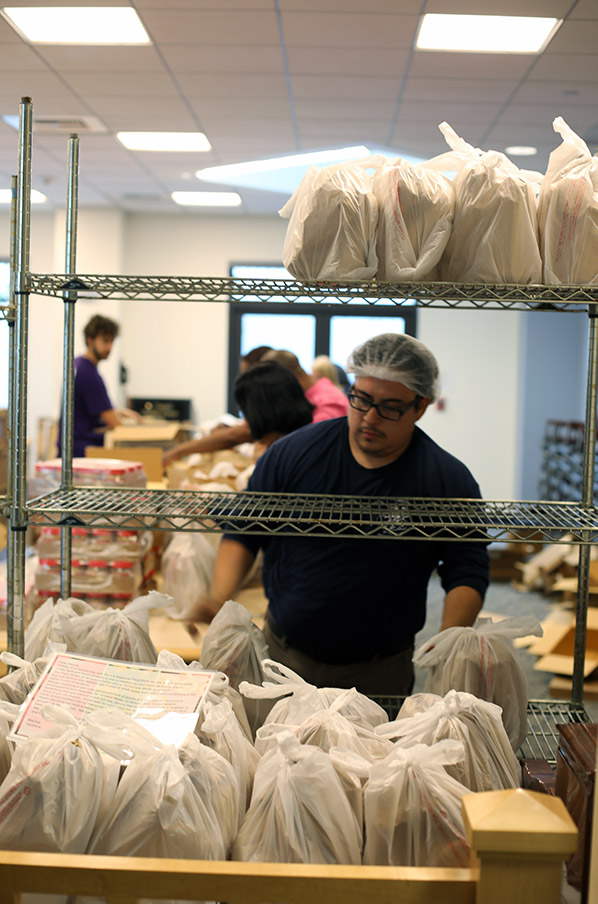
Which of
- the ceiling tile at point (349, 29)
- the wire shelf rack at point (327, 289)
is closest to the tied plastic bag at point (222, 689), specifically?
the wire shelf rack at point (327, 289)

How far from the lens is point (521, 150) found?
5789 mm

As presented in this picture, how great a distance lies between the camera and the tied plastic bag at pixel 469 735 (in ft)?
3.56

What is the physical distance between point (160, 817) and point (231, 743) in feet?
0.55

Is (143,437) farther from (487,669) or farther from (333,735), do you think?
(333,735)

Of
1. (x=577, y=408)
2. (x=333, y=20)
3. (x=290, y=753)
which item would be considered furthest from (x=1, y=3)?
(x=577, y=408)

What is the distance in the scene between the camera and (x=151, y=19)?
379 cm

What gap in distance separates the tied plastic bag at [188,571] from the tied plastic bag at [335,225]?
1465 millimetres

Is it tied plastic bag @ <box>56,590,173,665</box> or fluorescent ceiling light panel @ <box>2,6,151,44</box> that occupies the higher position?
fluorescent ceiling light panel @ <box>2,6,151,44</box>

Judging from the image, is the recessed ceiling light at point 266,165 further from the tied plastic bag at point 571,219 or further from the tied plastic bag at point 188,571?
the tied plastic bag at point 571,219

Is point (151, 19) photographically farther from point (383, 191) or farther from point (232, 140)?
→ point (383, 191)

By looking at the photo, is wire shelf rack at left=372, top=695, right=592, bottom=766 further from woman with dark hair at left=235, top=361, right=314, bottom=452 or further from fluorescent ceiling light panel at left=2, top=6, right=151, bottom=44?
fluorescent ceiling light panel at left=2, top=6, right=151, bottom=44

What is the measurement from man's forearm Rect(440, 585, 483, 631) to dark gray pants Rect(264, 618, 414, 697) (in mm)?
219

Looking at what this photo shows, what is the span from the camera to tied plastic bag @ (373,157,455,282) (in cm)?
127

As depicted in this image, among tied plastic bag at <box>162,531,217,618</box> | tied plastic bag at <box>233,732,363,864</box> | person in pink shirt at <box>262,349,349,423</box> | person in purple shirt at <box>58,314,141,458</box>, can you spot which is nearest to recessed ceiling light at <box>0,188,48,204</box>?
person in purple shirt at <box>58,314,141,458</box>
